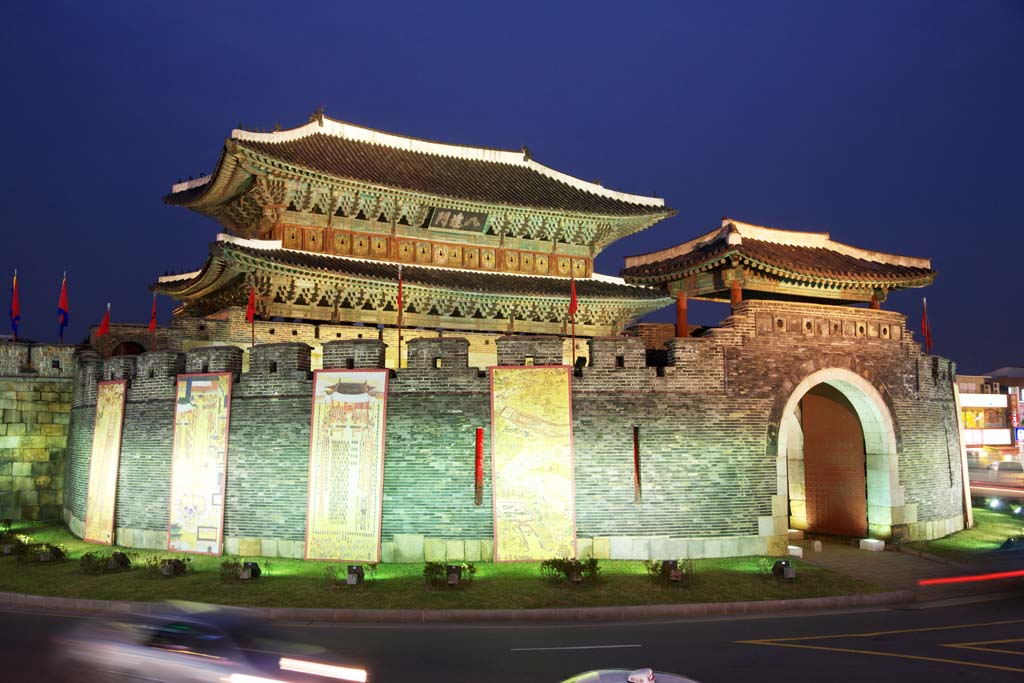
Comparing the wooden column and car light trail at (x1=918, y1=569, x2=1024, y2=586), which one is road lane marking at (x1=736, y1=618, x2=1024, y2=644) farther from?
the wooden column

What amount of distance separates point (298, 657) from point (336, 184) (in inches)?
683

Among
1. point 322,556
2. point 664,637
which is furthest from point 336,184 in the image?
point 664,637

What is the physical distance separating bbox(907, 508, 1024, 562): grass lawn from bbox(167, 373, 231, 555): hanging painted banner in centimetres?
1448

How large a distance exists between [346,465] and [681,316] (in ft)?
27.7

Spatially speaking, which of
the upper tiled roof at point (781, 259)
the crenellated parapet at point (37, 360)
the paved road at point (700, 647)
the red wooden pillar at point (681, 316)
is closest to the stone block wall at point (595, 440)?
the upper tiled roof at point (781, 259)

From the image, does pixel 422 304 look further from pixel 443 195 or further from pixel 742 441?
pixel 742 441

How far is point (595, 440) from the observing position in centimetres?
1423

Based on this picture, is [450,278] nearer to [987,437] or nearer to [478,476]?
[478,476]

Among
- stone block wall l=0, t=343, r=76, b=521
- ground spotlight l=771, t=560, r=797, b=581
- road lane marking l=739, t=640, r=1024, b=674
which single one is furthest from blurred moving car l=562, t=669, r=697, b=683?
stone block wall l=0, t=343, r=76, b=521

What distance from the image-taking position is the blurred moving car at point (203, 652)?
6004 millimetres

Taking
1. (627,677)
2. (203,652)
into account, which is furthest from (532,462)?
(627,677)

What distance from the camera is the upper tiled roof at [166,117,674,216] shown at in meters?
22.4

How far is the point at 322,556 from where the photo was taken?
46.2ft

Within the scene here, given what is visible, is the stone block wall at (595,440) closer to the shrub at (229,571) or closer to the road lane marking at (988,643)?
the shrub at (229,571)
